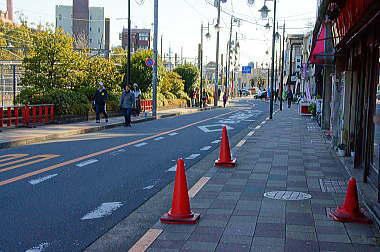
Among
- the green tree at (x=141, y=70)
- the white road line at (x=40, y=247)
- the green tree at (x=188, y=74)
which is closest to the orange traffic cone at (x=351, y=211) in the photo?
the white road line at (x=40, y=247)

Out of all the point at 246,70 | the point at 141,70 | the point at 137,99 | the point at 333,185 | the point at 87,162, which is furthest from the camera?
the point at 246,70

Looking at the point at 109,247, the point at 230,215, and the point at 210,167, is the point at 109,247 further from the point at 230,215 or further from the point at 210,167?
the point at 210,167

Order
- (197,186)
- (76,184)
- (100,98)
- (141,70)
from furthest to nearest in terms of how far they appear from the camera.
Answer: (141,70) < (100,98) < (76,184) < (197,186)

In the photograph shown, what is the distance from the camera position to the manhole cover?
7.33 metres

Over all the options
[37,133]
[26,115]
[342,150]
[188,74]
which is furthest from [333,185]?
[188,74]

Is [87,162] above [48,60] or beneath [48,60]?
beneath

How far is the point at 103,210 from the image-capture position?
22.6 feet

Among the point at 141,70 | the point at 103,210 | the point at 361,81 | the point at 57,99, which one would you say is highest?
the point at 141,70

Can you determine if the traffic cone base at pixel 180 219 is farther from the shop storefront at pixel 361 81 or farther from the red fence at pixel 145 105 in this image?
the red fence at pixel 145 105

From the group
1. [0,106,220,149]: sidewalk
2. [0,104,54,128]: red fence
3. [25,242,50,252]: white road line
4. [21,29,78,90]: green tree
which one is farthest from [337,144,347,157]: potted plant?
[21,29,78,90]: green tree

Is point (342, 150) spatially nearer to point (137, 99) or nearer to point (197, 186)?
point (197, 186)

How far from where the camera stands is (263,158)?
11.6 metres

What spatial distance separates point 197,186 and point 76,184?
6.97ft

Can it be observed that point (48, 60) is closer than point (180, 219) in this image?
No
